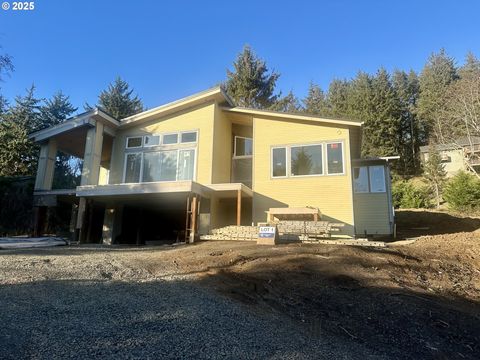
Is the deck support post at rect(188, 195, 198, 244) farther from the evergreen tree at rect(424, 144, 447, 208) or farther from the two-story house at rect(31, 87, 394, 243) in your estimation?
the evergreen tree at rect(424, 144, 447, 208)

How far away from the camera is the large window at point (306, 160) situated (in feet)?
43.3

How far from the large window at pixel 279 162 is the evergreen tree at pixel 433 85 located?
26.2 m

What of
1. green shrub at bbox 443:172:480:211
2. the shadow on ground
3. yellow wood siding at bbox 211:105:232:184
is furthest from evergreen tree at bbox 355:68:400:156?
yellow wood siding at bbox 211:105:232:184

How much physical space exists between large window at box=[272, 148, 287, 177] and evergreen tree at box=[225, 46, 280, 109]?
20.2 metres

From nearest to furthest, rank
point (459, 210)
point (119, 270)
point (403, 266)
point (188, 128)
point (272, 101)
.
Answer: point (119, 270) < point (403, 266) < point (188, 128) < point (459, 210) < point (272, 101)

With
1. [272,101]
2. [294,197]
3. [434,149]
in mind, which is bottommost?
[294,197]

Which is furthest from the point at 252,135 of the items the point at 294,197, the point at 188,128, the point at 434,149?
the point at 434,149

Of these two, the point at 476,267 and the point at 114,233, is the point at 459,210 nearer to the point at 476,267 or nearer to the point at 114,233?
the point at 476,267

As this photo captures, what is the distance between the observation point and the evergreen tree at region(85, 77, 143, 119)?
3419cm

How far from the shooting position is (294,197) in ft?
43.3

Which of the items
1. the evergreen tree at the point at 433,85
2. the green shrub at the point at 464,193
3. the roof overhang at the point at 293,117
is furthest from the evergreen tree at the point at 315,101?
the roof overhang at the point at 293,117

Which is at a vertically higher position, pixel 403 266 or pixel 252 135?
pixel 252 135

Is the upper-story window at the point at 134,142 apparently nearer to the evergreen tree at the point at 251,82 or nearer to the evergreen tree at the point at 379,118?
the evergreen tree at the point at 251,82

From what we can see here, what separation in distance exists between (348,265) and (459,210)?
18389 millimetres
